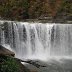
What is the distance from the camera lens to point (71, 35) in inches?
992

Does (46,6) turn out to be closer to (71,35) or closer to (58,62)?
(71,35)

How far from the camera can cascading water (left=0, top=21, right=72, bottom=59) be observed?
24.3m

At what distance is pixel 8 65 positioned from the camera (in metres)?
10.5

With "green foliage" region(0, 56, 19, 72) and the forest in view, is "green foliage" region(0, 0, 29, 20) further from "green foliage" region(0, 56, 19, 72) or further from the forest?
"green foliage" region(0, 56, 19, 72)

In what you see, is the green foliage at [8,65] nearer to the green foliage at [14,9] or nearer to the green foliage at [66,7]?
the green foliage at [14,9]

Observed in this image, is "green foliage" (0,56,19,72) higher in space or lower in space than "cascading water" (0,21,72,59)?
higher

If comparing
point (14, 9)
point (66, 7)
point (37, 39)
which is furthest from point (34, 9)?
point (37, 39)

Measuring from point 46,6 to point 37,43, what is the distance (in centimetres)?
498

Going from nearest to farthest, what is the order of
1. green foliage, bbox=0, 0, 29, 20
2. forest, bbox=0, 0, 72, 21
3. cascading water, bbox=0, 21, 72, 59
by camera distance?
cascading water, bbox=0, 21, 72, 59 < forest, bbox=0, 0, 72, 21 < green foliage, bbox=0, 0, 29, 20

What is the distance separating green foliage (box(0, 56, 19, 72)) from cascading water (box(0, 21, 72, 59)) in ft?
43.8

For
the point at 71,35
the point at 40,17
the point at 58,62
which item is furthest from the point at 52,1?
the point at 58,62

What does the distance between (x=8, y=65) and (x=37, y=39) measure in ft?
47.9

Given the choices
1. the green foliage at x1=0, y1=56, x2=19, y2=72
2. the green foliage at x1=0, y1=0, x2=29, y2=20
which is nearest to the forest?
the green foliage at x1=0, y1=0, x2=29, y2=20

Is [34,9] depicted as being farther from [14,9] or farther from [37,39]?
[37,39]
